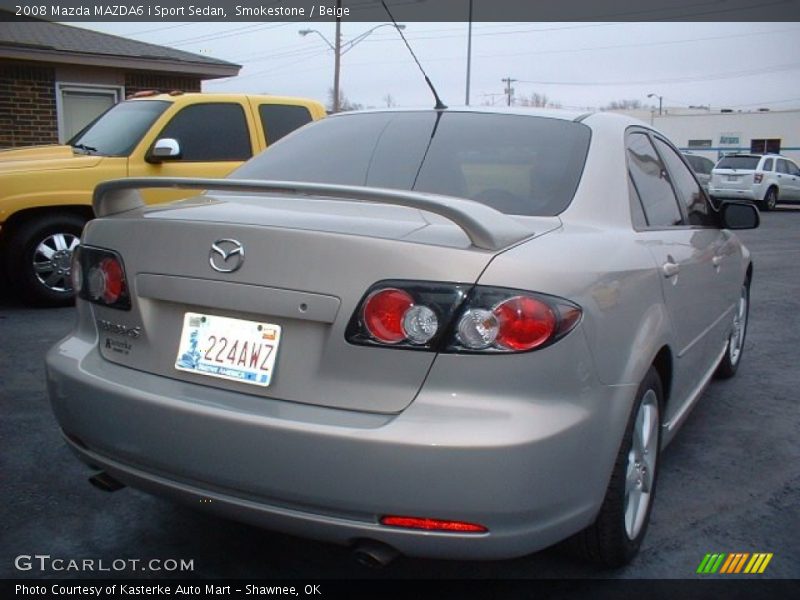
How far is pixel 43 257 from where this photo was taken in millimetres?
6770

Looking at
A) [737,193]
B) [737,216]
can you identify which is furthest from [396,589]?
[737,193]

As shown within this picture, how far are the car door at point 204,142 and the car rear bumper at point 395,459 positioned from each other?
501 centimetres

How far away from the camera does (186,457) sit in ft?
7.39

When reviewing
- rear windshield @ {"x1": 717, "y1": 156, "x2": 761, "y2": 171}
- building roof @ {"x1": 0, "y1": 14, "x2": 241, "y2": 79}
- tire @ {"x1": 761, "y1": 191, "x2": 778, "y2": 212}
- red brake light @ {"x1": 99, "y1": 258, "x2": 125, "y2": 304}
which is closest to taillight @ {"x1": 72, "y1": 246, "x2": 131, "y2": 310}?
red brake light @ {"x1": 99, "y1": 258, "x2": 125, "y2": 304}

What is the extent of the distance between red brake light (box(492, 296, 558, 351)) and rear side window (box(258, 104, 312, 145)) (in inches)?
234

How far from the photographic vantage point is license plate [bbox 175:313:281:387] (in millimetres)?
2223

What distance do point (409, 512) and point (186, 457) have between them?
0.66 meters

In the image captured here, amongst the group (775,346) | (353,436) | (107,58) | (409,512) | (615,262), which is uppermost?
(107,58)

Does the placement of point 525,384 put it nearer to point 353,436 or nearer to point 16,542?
point 353,436

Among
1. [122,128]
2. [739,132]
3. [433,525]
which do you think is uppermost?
[739,132]

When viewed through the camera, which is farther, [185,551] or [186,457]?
[185,551]

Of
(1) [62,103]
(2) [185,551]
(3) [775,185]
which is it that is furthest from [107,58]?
(3) [775,185]

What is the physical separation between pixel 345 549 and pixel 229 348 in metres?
0.92

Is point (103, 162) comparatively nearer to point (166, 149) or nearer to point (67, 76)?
point (166, 149)
